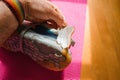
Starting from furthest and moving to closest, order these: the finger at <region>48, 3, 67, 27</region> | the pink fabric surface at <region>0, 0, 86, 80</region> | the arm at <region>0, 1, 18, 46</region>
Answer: the pink fabric surface at <region>0, 0, 86, 80</region>, the finger at <region>48, 3, 67, 27</region>, the arm at <region>0, 1, 18, 46</region>

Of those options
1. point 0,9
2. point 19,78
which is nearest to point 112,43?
point 19,78

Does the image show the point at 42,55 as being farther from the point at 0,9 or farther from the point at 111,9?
the point at 111,9

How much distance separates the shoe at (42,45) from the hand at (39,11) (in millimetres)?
44

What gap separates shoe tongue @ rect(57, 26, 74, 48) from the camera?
744mm

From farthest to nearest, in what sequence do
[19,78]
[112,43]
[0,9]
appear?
[112,43] < [19,78] < [0,9]

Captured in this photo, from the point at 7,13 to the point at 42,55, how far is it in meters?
0.21

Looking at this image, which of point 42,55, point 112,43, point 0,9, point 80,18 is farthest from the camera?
point 80,18

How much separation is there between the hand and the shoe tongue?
52mm

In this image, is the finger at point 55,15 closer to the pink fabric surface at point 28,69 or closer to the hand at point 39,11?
the hand at point 39,11

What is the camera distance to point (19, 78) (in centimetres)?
87

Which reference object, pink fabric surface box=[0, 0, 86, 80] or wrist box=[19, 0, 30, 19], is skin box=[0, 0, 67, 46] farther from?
pink fabric surface box=[0, 0, 86, 80]

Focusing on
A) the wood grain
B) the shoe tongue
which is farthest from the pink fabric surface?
the shoe tongue

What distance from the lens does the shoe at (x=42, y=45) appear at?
0.73 meters

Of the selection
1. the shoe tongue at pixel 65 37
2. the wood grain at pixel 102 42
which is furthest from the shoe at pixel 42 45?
the wood grain at pixel 102 42
